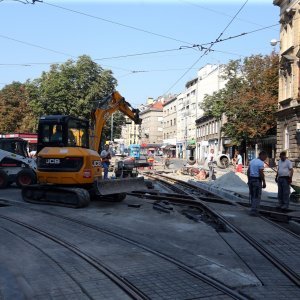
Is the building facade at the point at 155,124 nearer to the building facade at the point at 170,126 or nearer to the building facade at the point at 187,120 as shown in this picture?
the building facade at the point at 170,126

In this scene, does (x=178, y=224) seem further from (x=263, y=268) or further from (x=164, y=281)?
(x=164, y=281)

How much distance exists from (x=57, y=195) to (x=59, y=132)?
2.03 metres

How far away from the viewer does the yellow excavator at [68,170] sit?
13.8 m

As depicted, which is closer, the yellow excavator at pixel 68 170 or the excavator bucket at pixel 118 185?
the yellow excavator at pixel 68 170

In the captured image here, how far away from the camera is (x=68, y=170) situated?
13797 mm

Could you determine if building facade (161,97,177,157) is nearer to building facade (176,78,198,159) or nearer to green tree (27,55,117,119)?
building facade (176,78,198,159)

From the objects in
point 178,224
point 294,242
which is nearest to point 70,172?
point 178,224

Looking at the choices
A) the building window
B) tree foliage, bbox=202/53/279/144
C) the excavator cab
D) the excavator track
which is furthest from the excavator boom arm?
tree foliage, bbox=202/53/279/144

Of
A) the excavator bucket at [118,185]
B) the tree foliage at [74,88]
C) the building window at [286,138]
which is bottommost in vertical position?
the excavator bucket at [118,185]

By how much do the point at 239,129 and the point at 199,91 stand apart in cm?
3908

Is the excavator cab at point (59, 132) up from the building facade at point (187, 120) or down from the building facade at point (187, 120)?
down

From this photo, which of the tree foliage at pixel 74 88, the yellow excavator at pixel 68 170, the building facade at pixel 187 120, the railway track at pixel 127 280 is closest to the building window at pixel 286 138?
the tree foliage at pixel 74 88

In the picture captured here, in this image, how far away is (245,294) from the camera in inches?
227

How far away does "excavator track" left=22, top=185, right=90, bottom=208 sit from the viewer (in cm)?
1343
